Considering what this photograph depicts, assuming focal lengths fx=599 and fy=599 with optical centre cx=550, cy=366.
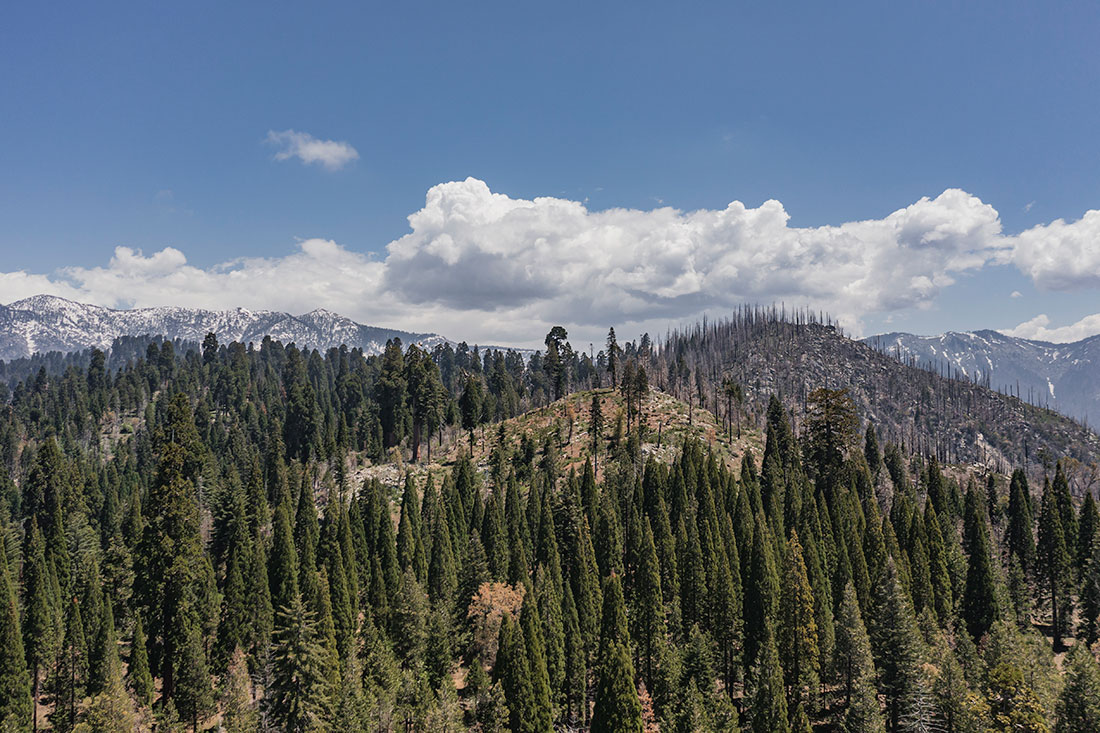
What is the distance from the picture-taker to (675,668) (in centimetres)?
5159

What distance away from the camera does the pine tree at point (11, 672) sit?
163 ft

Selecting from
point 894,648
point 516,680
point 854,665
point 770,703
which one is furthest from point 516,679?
point 894,648

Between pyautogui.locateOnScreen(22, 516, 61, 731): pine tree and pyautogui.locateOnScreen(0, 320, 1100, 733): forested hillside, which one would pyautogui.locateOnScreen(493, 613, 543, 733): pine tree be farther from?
pyautogui.locateOnScreen(22, 516, 61, 731): pine tree

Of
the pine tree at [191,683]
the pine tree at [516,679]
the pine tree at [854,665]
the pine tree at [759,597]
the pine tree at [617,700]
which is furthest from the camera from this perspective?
the pine tree at [759,597]

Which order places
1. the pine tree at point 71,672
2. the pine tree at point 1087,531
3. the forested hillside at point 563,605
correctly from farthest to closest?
the pine tree at point 1087,531 → the pine tree at point 71,672 → the forested hillside at point 563,605

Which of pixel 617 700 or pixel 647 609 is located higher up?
pixel 617 700

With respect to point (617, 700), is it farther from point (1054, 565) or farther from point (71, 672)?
point (1054, 565)

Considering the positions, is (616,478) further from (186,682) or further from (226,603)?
(186,682)

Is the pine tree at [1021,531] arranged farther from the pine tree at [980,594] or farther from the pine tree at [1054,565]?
the pine tree at [980,594]

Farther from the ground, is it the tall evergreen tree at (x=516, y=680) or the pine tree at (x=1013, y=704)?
the pine tree at (x=1013, y=704)

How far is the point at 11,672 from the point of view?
5009 centimetres

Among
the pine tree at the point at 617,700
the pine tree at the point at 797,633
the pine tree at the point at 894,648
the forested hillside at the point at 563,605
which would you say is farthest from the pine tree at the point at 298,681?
the pine tree at the point at 894,648

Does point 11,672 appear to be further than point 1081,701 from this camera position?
Yes

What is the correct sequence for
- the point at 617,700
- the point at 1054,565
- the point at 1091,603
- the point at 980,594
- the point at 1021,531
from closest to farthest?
the point at 617,700 < the point at 980,594 < the point at 1091,603 < the point at 1054,565 < the point at 1021,531
